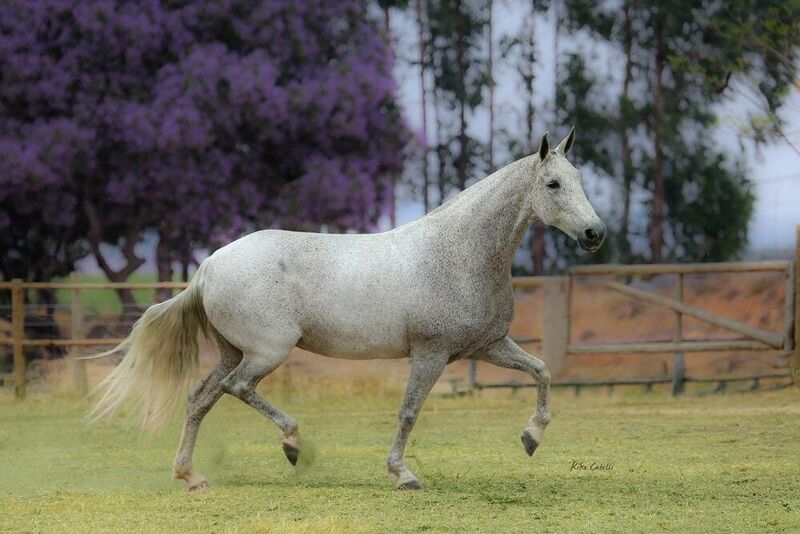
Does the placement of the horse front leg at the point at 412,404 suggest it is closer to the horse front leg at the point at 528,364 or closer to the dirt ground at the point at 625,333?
the horse front leg at the point at 528,364

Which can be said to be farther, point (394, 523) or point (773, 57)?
point (773, 57)

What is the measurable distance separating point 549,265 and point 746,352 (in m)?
6.50

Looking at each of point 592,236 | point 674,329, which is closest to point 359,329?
point 592,236

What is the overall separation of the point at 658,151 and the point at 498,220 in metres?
13.6

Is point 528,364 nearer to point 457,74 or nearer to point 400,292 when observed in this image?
point 400,292

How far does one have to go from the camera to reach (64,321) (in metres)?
15.3

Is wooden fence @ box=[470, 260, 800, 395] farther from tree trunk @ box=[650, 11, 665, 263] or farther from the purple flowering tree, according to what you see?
tree trunk @ box=[650, 11, 665, 263]

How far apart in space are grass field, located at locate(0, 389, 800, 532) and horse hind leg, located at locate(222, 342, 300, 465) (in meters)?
0.26

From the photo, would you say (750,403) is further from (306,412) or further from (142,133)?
(142,133)

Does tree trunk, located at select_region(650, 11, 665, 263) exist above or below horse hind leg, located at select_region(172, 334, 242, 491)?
above

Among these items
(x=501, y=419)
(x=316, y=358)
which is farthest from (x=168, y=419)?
(x=316, y=358)

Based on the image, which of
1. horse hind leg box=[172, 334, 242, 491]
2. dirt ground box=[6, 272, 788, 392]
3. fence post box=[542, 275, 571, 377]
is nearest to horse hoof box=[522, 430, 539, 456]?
horse hind leg box=[172, 334, 242, 491]

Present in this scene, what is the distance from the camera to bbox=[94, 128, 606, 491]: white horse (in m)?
6.47

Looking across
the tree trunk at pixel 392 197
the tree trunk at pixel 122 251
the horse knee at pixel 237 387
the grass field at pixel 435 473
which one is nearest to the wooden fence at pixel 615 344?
the grass field at pixel 435 473
